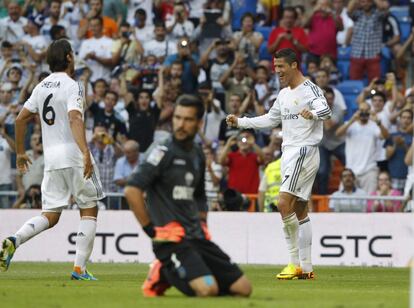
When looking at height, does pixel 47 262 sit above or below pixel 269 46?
below

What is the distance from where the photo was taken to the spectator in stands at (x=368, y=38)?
25516 millimetres

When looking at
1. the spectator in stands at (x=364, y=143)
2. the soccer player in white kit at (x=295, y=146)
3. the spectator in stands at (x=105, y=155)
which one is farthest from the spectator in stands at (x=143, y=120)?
the soccer player in white kit at (x=295, y=146)

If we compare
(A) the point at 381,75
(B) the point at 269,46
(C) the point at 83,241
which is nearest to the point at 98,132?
(B) the point at 269,46

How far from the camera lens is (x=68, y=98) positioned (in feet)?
47.0

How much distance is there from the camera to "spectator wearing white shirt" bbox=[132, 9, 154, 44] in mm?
26891

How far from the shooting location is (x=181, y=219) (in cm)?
1091

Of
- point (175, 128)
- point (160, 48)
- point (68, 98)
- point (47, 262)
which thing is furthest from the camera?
point (160, 48)

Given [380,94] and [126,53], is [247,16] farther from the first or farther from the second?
[380,94]

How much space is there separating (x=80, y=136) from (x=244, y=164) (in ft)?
30.7

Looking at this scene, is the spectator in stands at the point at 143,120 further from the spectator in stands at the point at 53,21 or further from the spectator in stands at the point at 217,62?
the spectator in stands at the point at 53,21

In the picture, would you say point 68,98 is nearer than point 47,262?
Yes

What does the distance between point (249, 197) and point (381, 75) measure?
4.82m

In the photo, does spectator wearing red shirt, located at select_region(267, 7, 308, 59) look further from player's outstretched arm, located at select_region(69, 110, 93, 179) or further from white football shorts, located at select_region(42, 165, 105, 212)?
player's outstretched arm, located at select_region(69, 110, 93, 179)

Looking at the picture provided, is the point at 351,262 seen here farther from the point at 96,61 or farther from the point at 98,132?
the point at 96,61
